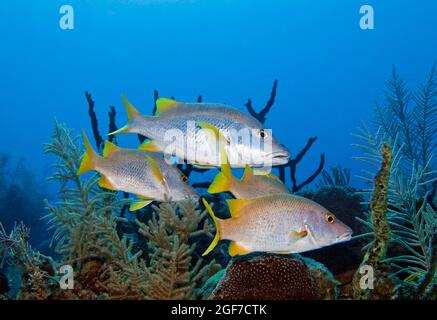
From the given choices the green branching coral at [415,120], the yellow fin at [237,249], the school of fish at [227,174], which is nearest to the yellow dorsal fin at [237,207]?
the school of fish at [227,174]

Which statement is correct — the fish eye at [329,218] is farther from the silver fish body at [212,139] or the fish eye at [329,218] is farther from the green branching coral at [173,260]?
the green branching coral at [173,260]

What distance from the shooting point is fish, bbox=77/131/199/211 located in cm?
284

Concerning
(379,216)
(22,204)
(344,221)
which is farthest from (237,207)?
(22,204)

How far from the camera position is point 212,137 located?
2.49 metres

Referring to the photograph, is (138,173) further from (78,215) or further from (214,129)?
(78,215)

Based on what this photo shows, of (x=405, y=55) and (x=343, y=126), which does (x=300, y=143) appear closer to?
(x=343, y=126)

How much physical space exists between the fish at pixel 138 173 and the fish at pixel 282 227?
649mm

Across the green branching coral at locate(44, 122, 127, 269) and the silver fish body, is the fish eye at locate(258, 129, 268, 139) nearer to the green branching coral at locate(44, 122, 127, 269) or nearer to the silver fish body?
the silver fish body

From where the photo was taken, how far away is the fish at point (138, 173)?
2.84 m

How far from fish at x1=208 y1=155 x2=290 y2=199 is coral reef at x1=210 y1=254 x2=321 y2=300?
60 cm

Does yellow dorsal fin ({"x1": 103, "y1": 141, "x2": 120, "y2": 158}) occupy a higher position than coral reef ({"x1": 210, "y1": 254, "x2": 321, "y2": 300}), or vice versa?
yellow dorsal fin ({"x1": 103, "y1": 141, "x2": 120, "y2": 158})

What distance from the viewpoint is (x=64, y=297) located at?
3.15m

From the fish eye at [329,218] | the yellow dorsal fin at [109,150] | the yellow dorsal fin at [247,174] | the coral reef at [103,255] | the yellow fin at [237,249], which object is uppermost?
the yellow dorsal fin at [109,150]

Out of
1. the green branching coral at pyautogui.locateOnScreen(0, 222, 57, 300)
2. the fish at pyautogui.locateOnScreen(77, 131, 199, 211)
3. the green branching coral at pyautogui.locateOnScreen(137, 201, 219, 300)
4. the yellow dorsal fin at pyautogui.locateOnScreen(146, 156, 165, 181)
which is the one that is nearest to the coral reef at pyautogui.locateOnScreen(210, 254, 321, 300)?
the green branching coral at pyautogui.locateOnScreen(137, 201, 219, 300)
